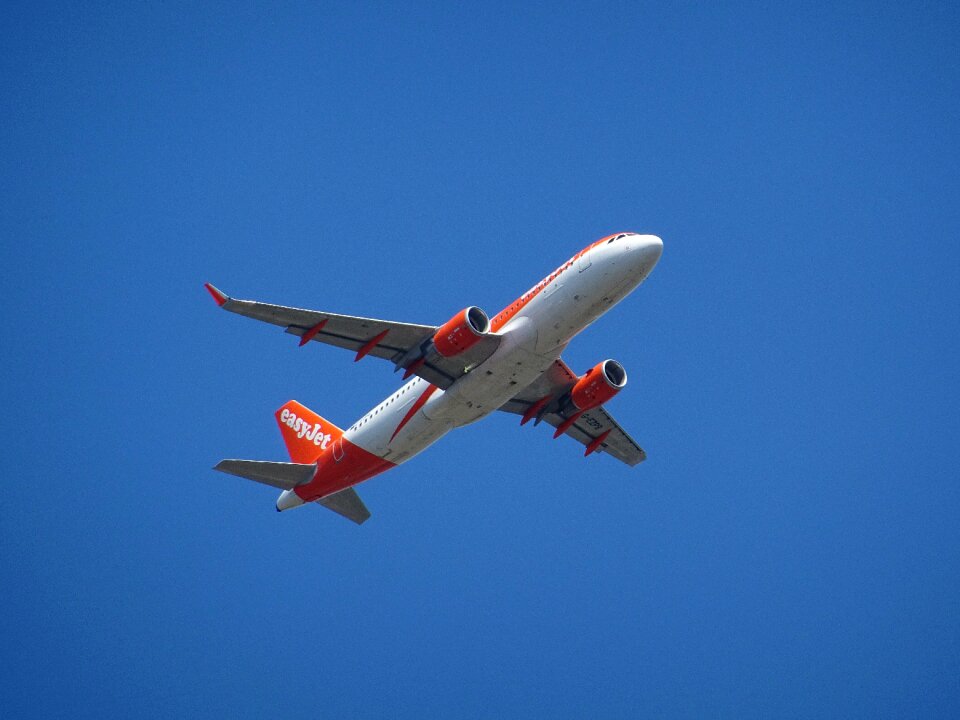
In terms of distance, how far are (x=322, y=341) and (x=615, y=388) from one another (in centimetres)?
1255

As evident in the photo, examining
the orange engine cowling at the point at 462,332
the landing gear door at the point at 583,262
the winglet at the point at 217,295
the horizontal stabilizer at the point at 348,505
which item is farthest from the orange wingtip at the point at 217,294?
the horizontal stabilizer at the point at 348,505

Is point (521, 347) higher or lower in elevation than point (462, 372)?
higher

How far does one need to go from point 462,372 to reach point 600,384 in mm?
6834

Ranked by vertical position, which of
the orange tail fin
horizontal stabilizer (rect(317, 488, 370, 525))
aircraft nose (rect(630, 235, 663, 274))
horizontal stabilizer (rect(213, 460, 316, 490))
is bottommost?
horizontal stabilizer (rect(213, 460, 316, 490))

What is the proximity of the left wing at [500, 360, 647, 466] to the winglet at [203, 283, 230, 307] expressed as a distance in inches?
573

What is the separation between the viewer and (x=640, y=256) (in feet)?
131

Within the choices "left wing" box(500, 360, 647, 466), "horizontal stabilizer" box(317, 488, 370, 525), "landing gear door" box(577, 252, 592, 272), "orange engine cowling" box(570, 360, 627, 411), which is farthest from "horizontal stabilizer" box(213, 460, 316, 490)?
"landing gear door" box(577, 252, 592, 272)

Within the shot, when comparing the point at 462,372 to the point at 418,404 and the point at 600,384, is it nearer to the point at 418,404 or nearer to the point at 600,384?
the point at 418,404

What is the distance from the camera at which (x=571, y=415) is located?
49.9 meters

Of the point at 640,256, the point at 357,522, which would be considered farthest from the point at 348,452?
the point at 640,256

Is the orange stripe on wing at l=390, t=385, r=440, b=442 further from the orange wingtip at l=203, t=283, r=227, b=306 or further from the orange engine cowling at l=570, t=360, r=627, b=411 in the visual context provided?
the orange wingtip at l=203, t=283, r=227, b=306

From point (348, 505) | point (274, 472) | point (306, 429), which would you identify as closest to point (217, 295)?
point (274, 472)

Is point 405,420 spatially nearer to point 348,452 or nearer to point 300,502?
point 348,452

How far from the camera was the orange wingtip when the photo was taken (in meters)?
38.7
